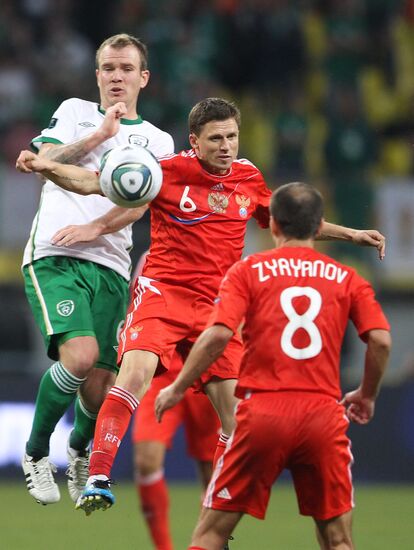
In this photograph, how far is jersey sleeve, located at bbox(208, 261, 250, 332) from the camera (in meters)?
5.84

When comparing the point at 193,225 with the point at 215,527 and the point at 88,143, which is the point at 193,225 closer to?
the point at 88,143

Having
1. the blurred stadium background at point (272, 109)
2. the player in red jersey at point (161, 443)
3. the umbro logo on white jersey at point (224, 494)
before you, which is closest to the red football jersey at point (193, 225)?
the player in red jersey at point (161, 443)

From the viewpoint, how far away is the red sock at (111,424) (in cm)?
702

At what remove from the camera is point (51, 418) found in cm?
761

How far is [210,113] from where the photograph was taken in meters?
7.32

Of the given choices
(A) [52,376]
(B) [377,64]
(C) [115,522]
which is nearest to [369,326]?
(A) [52,376]

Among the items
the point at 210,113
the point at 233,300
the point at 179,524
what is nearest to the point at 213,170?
the point at 210,113

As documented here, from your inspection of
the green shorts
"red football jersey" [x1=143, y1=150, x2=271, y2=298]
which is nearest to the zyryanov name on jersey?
"red football jersey" [x1=143, y1=150, x2=271, y2=298]

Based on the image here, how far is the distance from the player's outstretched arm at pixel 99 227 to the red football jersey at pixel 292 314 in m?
1.64

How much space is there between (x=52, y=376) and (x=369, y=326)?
2351 millimetres

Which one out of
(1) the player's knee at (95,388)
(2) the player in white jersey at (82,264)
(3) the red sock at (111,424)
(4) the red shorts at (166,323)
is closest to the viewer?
(3) the red sock at (111,424)

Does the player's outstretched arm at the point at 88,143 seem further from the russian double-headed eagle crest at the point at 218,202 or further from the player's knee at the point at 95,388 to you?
the player's knee at the point at 95,388

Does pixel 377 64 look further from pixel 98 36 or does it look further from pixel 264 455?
pixel 264 455

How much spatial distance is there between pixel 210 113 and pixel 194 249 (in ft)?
2.68
